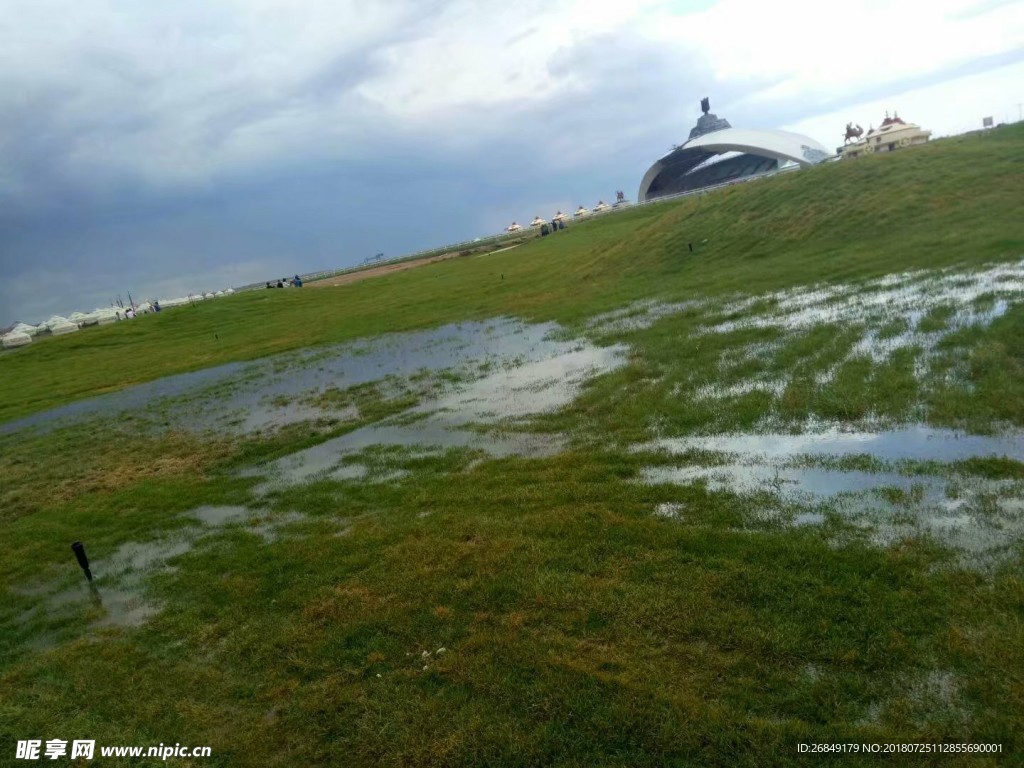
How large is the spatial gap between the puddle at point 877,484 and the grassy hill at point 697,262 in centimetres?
1405

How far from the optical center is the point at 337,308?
147ft

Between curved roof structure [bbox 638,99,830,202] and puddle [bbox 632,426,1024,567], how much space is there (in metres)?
81.1

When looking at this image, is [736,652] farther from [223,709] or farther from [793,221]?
[793,221]

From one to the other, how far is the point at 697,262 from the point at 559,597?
2719 cm

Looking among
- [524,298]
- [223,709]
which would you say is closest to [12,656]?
[223,709]

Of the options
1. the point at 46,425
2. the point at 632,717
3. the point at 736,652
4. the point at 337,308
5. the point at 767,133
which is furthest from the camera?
the point at 767,133

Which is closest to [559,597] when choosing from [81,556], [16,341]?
Answer: [81,556]

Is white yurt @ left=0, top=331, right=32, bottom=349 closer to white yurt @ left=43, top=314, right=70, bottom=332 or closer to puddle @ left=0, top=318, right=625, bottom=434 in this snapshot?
white yurt @ left=43, top=314, right=70, bottom=332

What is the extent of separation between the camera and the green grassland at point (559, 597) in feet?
17.0

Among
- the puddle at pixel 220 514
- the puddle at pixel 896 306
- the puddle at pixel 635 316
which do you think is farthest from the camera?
the puddle at pixel 635 316

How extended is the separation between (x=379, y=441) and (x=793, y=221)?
25775mm

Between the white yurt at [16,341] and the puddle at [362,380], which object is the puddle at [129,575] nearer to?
the puddle at [362,380]

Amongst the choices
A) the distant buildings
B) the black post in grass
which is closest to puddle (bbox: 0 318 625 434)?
the black post in grass

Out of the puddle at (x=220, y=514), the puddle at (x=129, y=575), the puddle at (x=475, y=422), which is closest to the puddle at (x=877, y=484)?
the puddle at (x=475, y=422)
